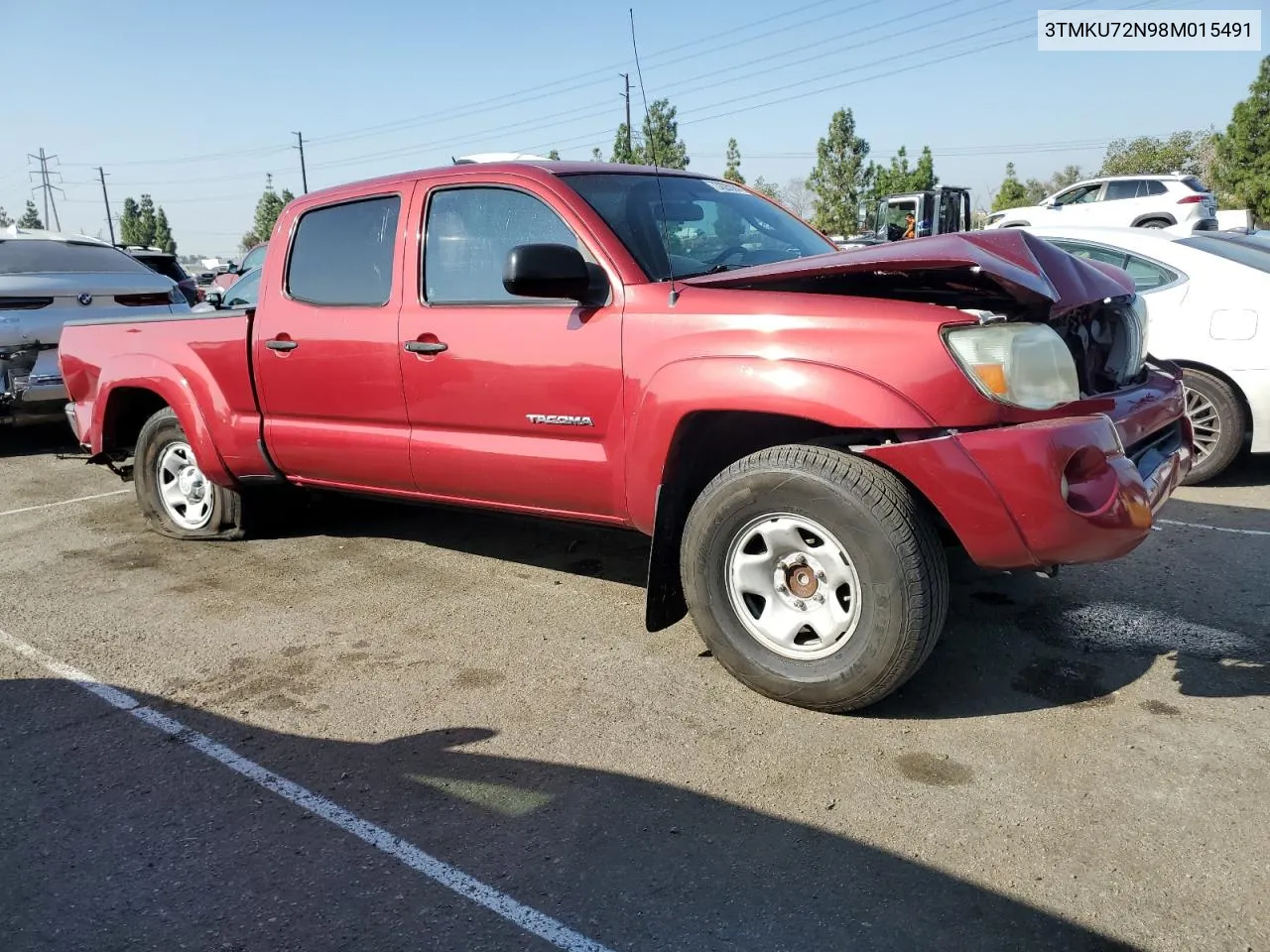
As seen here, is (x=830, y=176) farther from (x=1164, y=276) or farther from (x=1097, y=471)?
(x=1097, y=471)

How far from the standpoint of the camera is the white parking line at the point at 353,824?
7.49ft

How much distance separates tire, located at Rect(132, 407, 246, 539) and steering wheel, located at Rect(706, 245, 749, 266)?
3.10 meters

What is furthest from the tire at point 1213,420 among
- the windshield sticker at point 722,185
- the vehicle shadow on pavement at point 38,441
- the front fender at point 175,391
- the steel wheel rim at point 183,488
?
the vehicle shadow on pavement at point 38,441

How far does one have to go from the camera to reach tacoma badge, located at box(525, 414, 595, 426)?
12.2 ft

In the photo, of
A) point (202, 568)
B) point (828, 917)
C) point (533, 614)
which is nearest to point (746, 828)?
point (828, 917)

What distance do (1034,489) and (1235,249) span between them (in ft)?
14.6

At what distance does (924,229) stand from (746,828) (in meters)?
20.2

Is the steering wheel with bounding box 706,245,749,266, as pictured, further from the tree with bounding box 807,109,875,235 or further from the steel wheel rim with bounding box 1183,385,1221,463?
the tree with bounding box 807,109,875,235

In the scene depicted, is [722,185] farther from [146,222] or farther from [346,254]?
[146,222]

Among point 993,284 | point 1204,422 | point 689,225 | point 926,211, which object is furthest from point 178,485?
point 926,211

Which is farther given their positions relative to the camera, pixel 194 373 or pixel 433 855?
pixel 194 373

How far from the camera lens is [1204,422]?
5922 mm

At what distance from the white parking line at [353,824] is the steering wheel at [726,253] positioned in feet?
8.01

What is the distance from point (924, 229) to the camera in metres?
20.9
